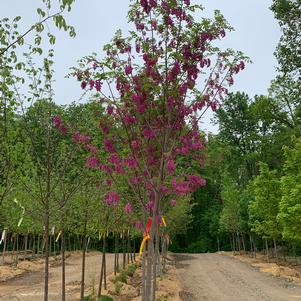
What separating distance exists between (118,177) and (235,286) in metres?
10.6

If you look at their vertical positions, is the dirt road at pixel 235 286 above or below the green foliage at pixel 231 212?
below

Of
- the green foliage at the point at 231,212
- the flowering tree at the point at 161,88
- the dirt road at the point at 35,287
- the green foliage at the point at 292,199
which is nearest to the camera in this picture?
the flowering tree at the point at 161,88

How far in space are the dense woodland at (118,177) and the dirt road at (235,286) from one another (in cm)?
307

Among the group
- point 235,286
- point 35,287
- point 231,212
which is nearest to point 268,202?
point 231,212

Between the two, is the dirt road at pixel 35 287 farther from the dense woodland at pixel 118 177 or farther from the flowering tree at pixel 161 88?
the flowering tree at pixel 161 88

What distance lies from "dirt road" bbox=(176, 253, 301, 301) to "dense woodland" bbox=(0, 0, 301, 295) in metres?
3.07

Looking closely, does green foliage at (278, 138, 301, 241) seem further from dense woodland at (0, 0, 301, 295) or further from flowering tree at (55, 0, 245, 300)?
flowering tree at (55, 0, 245, 300)

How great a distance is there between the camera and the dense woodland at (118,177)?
324 inches

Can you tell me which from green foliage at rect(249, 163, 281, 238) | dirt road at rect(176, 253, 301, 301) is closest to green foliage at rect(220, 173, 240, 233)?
green foliage at rect(249, 163, 281, 238)

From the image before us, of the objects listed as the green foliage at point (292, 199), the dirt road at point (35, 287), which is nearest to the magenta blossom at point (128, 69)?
the dirt road at point (35, 287)

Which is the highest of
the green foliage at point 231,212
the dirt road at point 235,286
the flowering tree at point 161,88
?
the green foliage at point 231,212

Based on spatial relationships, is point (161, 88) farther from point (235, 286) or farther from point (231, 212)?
point (231, 212)

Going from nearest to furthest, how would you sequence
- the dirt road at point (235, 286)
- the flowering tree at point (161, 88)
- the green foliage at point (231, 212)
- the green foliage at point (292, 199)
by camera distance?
the flowering tree at point (161, 88) < the dirt road at point (235, 286) < the green foliage at point (292, 199) < the green foliage at point (231, 212)

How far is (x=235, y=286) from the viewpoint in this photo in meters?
20.6
